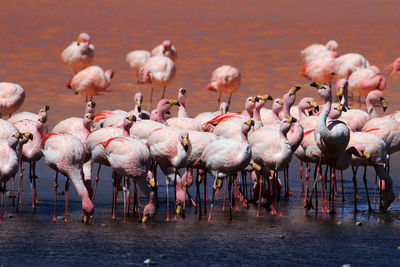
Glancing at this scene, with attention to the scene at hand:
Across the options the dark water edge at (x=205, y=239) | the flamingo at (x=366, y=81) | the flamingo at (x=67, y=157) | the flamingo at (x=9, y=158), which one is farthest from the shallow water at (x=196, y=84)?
the flamingo at (x=366, y=81)

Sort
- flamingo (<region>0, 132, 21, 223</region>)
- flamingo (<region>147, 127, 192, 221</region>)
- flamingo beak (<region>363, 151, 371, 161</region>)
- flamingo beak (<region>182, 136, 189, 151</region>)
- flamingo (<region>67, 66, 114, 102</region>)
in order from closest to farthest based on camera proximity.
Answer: flamingo (<region>0, 132, 21, 223</region>) < flamingo beak (<region>182, 136, 189, 151</region>) < flamingo (<region>147, 127, 192, 221</region>) < flamingo beak (<region>363, 151, 371, 161</region>) < flamingo (<region>67, 66, 114, 102</region>)

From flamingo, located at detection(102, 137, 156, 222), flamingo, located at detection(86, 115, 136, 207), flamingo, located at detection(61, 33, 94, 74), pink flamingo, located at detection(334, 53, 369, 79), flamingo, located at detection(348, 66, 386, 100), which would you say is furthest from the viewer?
flamingo, located at detection(61, 33, 94, 74)

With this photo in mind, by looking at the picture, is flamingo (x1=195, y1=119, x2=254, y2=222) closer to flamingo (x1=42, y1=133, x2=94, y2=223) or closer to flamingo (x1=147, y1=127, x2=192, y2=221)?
flamingo (x1=147, y1=127, x2=192, y2=221)

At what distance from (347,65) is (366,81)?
205 centimetres

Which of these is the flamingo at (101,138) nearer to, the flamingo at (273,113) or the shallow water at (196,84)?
the shallow water at (196,84)

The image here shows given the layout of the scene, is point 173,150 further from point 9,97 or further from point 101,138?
point 9,97

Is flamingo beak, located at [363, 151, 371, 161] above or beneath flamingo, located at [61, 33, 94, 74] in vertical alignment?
beneath

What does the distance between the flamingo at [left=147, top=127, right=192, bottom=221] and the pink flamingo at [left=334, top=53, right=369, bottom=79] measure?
11459 millimetres

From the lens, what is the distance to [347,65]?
19953 mm

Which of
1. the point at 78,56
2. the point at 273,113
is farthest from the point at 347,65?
the point at 273,113

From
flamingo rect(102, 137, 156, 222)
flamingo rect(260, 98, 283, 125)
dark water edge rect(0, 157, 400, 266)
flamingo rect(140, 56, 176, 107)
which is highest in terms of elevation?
flamingo rect(140, 56, 176, 107)

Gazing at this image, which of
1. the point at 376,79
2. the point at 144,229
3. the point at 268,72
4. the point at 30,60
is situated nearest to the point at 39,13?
the point at 30,60

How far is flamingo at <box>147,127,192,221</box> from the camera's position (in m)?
8.93

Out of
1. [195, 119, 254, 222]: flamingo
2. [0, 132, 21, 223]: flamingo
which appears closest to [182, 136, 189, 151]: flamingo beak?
[195, 119, 254, 222]: flamingo
